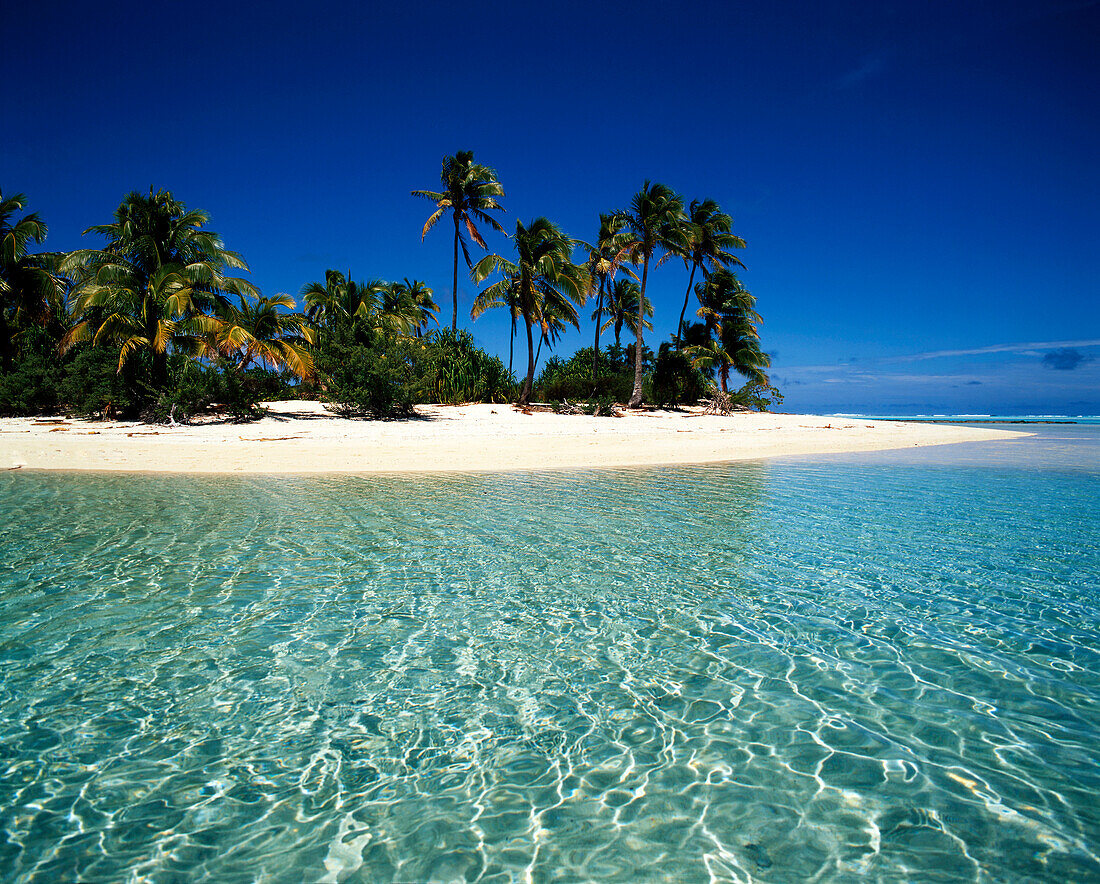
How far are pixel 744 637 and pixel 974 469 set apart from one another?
1463cm

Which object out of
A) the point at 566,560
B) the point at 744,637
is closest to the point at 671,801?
the point at 744,637

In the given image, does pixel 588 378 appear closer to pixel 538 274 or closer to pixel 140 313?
pixel 538 274

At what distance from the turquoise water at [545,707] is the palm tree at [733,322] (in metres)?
30.3

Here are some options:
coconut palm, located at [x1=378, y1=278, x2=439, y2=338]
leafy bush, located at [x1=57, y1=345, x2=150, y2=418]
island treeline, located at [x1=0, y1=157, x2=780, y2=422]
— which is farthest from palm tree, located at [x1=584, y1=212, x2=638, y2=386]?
leafy bush, located at [x1=57, y1=345, x2=150, y2=418]

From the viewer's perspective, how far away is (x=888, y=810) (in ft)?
9.00

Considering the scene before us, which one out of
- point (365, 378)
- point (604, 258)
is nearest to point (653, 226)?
point (604, 258)

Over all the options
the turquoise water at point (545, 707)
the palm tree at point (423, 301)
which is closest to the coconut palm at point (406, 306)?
the palm tree at point (423, 301)

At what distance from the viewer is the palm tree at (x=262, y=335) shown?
20656 millimetres

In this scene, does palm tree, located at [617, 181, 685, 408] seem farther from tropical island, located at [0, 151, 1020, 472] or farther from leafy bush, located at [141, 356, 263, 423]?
leafy bush, located at [141, 356, 263, 423]

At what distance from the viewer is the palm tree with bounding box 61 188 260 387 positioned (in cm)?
2020

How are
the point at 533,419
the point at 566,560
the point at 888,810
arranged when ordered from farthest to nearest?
the point at 533,419, the point at 566,560, the point at 888,810

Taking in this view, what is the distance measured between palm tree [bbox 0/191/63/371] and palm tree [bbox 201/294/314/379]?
373 inches

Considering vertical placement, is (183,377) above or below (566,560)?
above

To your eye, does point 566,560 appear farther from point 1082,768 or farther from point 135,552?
point 135,552
